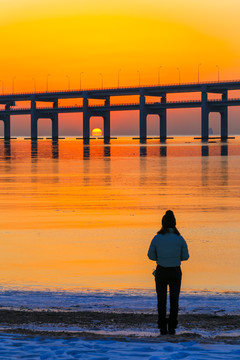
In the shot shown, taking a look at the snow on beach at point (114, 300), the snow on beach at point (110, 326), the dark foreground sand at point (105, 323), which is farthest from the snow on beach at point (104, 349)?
the snow on beach at point (114, 300)

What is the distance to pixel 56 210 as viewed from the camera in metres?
24.0

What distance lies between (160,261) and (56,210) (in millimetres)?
15079

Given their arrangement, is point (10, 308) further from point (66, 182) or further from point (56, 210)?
point (66, 182)

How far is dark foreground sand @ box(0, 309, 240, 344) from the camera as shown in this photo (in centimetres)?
902

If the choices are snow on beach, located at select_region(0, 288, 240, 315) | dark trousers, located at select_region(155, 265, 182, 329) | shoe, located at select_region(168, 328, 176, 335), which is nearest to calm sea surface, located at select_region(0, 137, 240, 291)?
snow on beach, located at select_region(0, 288, 240, 315)

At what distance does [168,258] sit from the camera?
912cm

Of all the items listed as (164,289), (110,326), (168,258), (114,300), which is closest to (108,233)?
(114,300)

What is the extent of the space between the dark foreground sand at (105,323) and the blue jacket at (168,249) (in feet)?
3.24

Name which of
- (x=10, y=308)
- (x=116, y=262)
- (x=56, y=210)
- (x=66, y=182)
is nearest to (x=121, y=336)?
(x=10, y=308)

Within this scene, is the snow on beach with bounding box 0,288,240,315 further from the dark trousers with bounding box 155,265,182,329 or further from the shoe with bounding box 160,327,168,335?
the shoe with bounding box 160,327,168,335

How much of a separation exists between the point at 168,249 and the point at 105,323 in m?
1.50

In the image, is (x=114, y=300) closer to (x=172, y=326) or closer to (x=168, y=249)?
(x=172, y=326)

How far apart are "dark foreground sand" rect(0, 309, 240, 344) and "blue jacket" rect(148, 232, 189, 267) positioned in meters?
0.99

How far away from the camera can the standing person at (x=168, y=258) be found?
9.07 m
